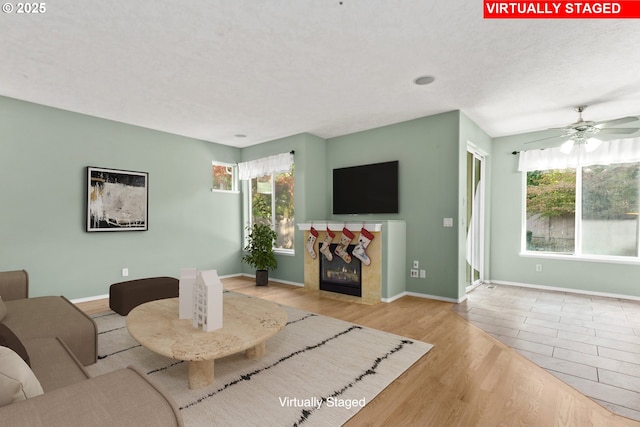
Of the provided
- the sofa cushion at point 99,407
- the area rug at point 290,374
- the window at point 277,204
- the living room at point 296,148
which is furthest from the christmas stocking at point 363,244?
the sofa cushion at point 99,407

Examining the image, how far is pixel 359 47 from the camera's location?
250 cm

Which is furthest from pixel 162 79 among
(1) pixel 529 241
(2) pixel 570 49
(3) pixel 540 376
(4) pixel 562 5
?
(1) pixel 529 241

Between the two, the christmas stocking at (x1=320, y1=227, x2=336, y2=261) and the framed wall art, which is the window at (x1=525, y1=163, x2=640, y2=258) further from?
the framed wall art

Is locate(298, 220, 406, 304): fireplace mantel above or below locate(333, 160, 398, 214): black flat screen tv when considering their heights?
below

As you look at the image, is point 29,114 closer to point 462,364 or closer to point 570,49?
point 462,364

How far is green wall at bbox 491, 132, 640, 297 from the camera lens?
4484 millimetres

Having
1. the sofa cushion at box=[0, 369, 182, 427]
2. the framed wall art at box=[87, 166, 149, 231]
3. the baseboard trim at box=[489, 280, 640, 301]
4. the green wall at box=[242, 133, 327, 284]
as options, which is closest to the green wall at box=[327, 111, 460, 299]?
the green wall at box=[242, 133, 327, 284]

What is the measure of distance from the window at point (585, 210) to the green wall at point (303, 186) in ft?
11.0

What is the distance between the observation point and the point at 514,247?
16.5 ft

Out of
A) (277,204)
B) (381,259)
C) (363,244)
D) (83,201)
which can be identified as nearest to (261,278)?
(277,204)

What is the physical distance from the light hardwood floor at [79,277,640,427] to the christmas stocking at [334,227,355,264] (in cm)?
136

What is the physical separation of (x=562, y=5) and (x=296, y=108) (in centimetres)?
265

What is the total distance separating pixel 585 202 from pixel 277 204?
4.79m

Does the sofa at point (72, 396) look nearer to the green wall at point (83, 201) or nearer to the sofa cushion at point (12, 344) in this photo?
the sofa cushion at point (12, 344)
